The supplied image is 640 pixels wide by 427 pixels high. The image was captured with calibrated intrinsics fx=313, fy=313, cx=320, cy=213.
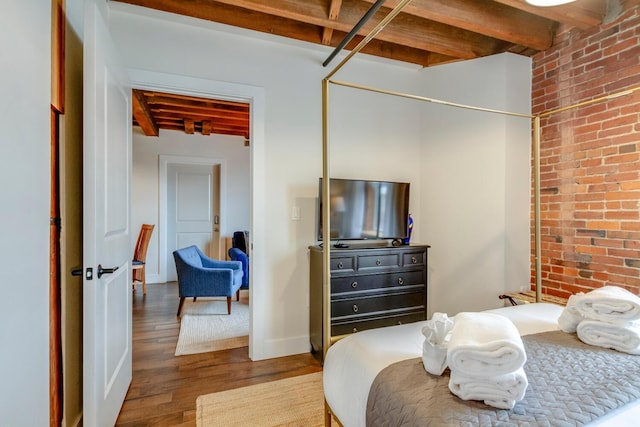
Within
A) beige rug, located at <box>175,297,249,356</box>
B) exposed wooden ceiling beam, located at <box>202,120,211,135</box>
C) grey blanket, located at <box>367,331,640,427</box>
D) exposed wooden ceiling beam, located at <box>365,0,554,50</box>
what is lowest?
beige rug, located at <box>175,297,249,356</box>

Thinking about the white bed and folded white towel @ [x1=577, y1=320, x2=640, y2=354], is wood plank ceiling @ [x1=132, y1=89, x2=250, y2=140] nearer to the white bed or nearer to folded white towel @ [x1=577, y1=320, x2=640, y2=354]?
the white bed

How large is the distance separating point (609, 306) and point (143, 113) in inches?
180

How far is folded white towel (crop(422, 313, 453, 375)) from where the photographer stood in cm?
104

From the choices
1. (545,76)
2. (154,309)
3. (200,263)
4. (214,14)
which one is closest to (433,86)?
(545,76)

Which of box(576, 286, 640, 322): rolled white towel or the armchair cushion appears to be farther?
the armchair cushion

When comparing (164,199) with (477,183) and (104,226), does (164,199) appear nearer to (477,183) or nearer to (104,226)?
→ (104,226)

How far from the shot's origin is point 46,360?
115cm

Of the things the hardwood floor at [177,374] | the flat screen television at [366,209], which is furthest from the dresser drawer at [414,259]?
the hardwood floor at [177,374]

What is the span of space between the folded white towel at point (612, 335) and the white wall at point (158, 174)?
444 centimetres

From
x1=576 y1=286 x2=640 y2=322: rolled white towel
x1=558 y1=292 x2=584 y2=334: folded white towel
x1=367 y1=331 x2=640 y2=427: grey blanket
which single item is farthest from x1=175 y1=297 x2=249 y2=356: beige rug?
x1=576 y1=286 x2=640 y2=322: rolled white towel

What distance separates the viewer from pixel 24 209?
3.32ft

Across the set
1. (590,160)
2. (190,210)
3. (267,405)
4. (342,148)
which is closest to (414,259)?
(342,148)

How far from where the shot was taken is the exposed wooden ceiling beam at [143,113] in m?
3.34

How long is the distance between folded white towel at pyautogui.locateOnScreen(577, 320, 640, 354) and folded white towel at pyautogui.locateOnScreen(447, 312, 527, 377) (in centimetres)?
57
